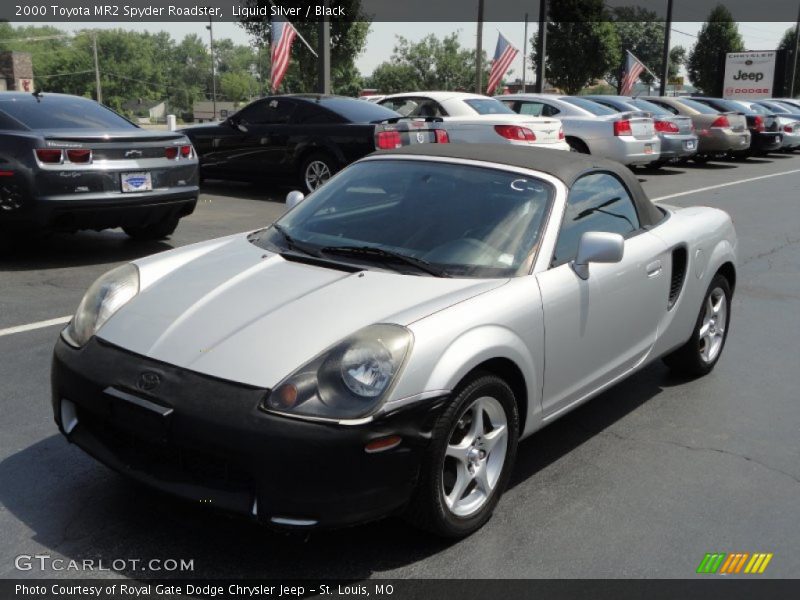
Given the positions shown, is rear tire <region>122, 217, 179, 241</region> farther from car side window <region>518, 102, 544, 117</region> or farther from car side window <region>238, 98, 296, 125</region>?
car side window <region>518, 102, 544, 117</region>

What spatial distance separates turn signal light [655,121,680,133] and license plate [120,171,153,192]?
42.2ft

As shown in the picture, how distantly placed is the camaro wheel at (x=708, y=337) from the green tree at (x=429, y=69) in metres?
96.5

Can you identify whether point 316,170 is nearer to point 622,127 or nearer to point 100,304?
point 622,127

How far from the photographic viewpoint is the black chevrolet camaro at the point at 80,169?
281 inches

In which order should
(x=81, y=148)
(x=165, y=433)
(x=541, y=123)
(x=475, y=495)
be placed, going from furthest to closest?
(x=541, y=123), (x=81, y=148), (x=475, y=495), (x=165, y=433)

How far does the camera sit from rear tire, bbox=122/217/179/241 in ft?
28.5

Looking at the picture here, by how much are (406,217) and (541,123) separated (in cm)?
1051

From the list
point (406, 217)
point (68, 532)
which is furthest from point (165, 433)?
point (406, 217)

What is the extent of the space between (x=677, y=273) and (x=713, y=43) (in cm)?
6173

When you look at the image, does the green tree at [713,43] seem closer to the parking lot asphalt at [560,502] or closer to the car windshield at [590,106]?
the car windshield at [590,106]

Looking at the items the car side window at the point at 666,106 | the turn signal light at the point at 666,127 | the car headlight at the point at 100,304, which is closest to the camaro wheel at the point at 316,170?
the car headlight at the point at 100,304

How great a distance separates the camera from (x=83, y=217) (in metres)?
7.32

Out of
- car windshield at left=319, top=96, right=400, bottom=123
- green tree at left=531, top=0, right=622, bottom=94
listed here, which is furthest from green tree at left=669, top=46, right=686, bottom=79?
car windshield at left=319, top=96, right=400, bottom=123

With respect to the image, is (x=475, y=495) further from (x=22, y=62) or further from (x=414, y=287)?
(x=22, y=62)
